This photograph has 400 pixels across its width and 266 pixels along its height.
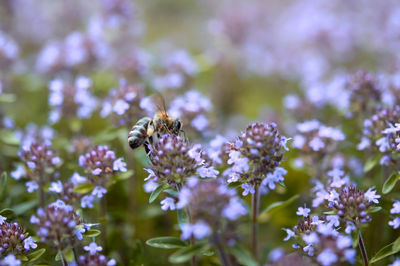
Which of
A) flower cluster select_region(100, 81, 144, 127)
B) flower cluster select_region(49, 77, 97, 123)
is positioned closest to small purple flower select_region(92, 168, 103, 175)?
flower cluster select_region(100, 81, 144, 127)

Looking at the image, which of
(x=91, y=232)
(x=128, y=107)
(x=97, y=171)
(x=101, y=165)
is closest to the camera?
(x=91, y=232)

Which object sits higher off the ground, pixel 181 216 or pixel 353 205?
pixel 181 216

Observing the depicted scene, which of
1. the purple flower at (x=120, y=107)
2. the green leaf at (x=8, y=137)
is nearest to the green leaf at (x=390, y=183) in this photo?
the purple flower at (x=120, y=107)

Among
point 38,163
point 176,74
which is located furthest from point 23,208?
point 176,74

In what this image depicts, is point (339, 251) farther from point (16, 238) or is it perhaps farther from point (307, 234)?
point (16, 238)

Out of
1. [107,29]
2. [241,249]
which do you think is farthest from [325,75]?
[241,249]

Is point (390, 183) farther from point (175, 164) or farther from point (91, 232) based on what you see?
point (91, 232)
